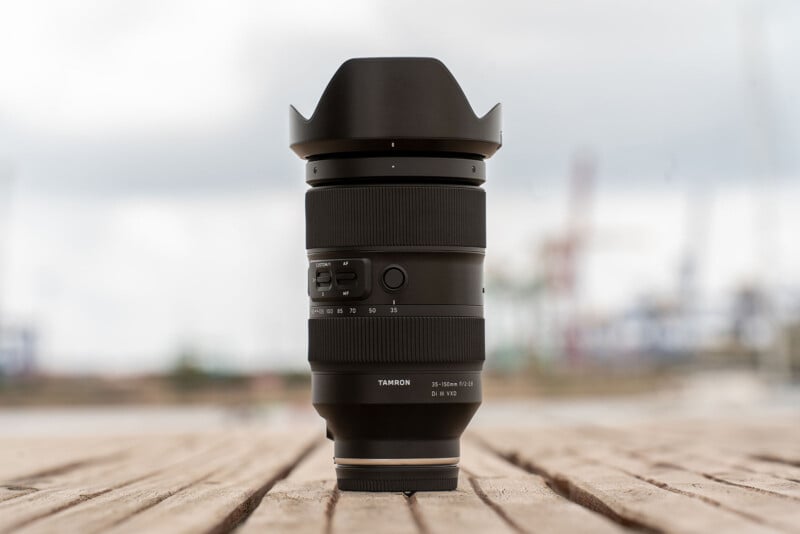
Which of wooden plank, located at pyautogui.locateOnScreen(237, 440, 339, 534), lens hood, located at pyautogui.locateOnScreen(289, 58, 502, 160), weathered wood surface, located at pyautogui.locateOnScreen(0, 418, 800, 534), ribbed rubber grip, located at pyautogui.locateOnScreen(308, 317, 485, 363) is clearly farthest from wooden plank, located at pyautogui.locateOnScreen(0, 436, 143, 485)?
lens hood, located at pyautogui.locateOnScreen(289, 58, 502, 160)

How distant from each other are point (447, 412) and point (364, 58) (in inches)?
31.5

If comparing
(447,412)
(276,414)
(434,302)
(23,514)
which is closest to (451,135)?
(434,302)

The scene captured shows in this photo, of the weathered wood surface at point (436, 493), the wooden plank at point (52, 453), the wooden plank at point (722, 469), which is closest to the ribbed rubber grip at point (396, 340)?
the weathered wood surface at point (436, 493)

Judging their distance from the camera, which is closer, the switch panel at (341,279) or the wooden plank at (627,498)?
the wooden plank at (627,498)

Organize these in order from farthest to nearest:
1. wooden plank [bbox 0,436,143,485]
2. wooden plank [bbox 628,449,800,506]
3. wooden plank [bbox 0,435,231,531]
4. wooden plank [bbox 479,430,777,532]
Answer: wooden plank [bbox 0,436,143,485] → wooden plank [bbox 628,449,800,506] → wooden plank [bbox 0,435,231,531] → wooden plank [bbox 479,430,777,532]

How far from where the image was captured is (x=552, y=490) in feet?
8.87

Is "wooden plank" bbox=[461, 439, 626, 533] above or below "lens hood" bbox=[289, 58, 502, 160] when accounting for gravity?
below

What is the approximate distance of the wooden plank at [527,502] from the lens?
6.84 feet

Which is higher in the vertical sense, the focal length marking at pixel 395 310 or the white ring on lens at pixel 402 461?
the focal length marking at pixel 395 310

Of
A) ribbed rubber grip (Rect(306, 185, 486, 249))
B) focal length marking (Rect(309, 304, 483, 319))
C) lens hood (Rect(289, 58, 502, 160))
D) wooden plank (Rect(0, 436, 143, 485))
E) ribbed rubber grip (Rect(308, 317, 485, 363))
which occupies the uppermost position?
lens hood (Rect(289, 58, 502, 160))

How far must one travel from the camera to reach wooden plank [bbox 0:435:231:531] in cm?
236

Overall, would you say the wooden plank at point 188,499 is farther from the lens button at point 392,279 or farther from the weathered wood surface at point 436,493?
the lens button at point 392,279

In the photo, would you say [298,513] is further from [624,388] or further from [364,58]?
[624,388]

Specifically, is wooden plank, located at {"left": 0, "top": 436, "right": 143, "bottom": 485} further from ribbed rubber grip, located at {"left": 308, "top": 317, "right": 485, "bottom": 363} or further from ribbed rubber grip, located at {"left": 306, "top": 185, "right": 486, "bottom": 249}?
ribbed rubber grip, located at {"left": 306, "top": 185, "right": 486, "bottom": 249}
